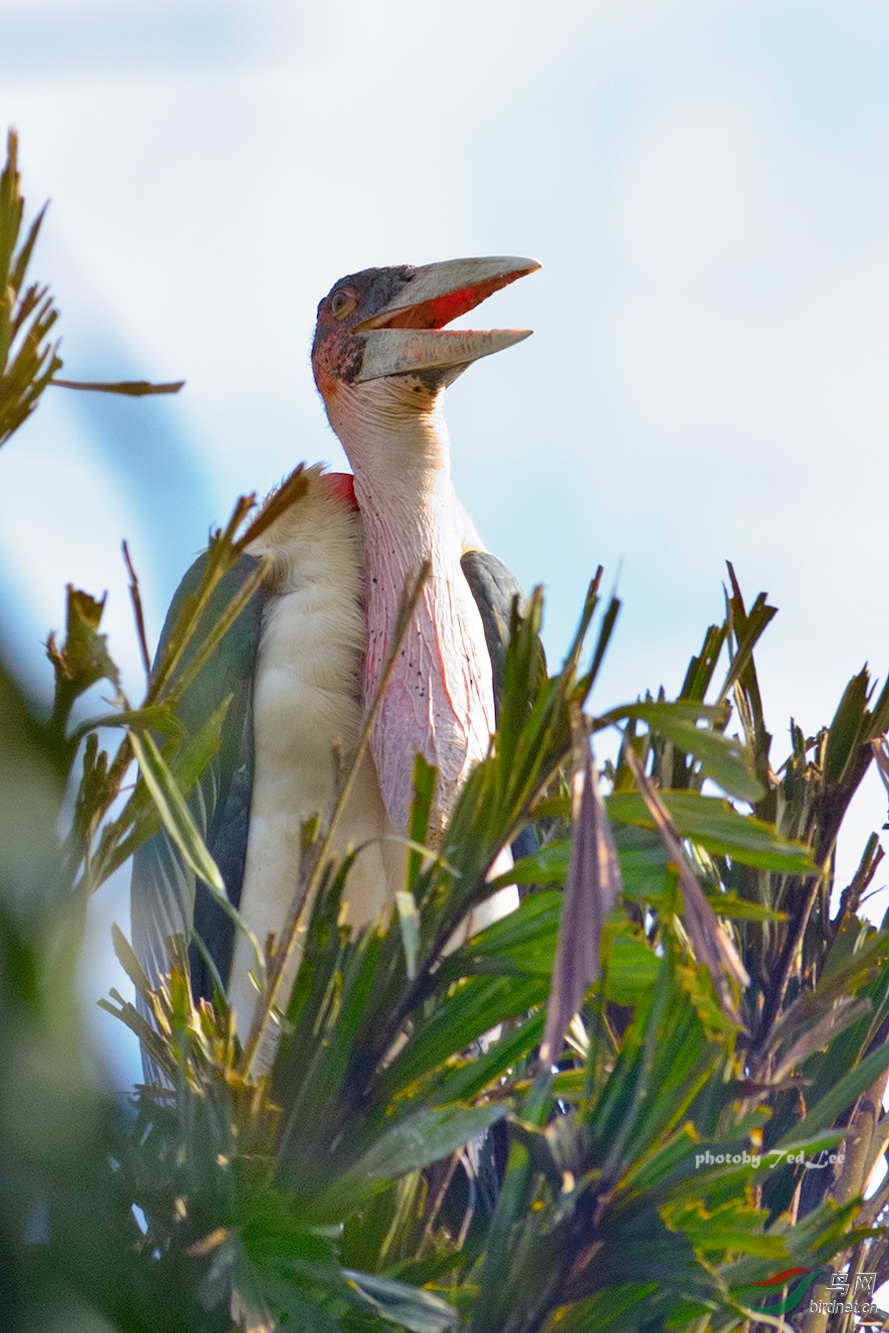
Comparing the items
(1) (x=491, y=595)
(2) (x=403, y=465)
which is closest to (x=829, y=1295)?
(1) (x=491, y=595)

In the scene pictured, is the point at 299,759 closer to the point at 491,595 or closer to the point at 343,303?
the point at 491,595

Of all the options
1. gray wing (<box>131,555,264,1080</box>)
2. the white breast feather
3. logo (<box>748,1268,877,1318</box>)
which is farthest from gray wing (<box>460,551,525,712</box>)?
logo (<box>748,1268,877,1318</box>)

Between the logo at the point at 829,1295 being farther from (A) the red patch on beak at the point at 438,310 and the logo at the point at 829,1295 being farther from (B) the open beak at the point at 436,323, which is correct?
(A) the red patch on beak at the point at 438,310

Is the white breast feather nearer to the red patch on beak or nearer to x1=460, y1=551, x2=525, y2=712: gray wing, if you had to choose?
x1=460, y1=551, x2=525, y2=712: gray wing

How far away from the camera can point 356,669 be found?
3.35 metres

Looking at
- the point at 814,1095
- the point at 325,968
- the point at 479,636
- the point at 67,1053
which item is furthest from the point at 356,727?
the point at 67,1053

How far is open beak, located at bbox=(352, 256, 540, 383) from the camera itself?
11.7ft

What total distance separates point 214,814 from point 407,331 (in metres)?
1.12

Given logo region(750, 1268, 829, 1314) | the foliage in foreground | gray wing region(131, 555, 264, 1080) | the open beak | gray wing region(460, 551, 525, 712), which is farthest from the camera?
gray wing region(460, 551, 525, 712)

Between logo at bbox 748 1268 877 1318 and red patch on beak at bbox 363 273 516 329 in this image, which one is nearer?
logo at bbox 748 1268 877 1318

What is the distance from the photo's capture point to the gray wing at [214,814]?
328 cm

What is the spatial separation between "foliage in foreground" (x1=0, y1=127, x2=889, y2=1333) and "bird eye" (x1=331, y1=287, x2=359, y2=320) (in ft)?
7.49

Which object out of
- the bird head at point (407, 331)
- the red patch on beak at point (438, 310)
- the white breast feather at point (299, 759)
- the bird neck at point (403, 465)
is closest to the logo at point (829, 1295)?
the white breast feather at point (299, 759)

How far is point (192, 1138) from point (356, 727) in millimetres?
1709
